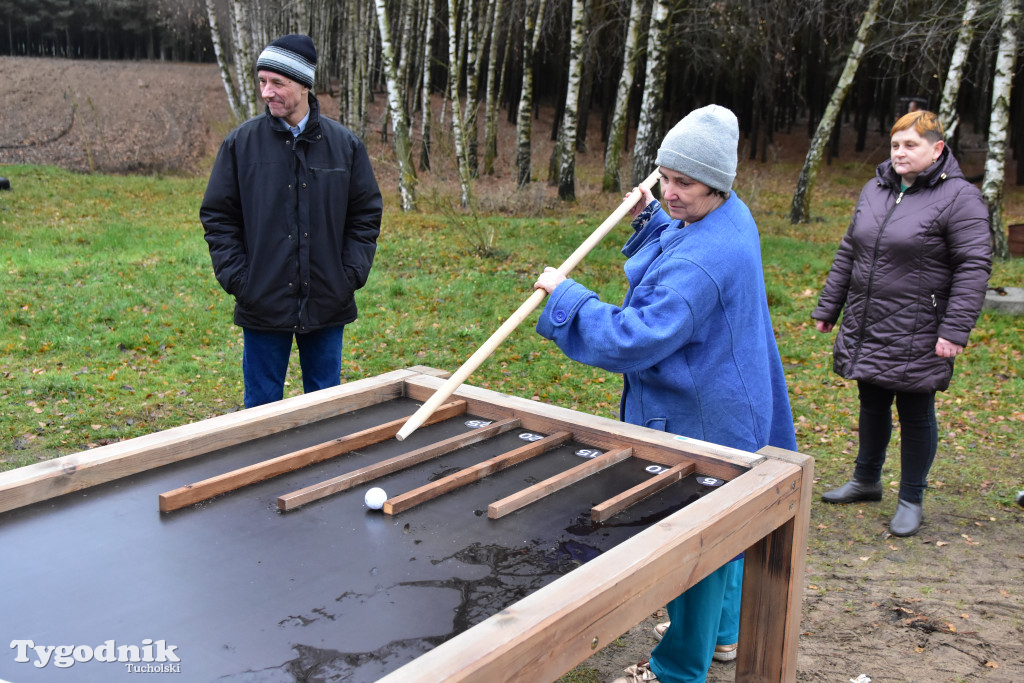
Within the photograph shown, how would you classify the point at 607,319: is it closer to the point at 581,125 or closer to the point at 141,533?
Result: the point at 141,533

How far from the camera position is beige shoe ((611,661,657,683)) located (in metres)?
2.98

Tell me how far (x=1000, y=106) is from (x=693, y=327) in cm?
980

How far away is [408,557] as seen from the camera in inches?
79.7

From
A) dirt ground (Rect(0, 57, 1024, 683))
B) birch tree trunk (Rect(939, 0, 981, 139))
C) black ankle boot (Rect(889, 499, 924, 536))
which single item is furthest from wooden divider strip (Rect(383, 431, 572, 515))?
birch tree trunk (Rect(939, 0, 981, 139))

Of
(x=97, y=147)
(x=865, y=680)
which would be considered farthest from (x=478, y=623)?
(x=97, y=147)

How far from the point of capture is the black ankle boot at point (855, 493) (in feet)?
15.7

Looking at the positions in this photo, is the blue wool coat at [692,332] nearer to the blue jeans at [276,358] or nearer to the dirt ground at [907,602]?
the dirt ground at [907,602]

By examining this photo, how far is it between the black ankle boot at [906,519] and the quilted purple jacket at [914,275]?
704 mm

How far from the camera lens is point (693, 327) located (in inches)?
100

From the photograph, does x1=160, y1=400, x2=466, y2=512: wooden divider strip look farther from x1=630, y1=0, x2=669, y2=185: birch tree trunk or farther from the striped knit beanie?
x1=630, y1=0, x2=669, y2=185: birch tree trunk

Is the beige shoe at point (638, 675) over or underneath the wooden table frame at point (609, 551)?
underneath

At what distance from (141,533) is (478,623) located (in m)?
0.92

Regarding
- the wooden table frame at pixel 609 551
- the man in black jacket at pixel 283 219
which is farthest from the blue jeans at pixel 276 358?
the wooden table frame at pixel 609 551

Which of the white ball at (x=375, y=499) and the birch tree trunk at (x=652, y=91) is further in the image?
the birch tree trunk at (x=652, y=91)
